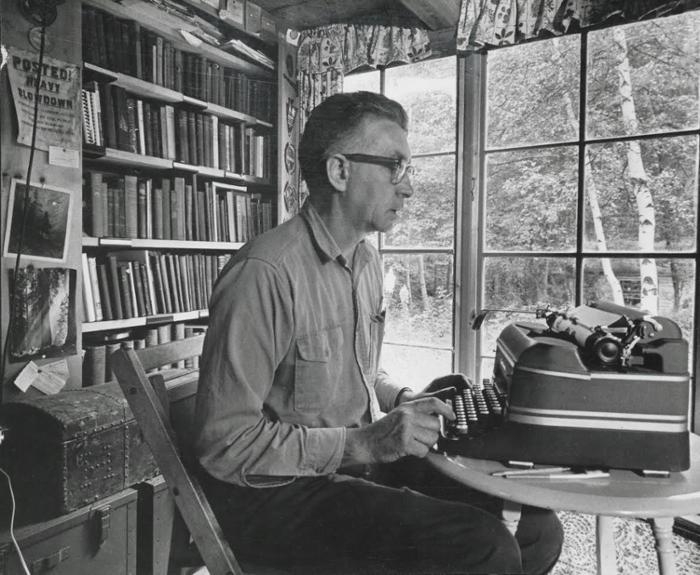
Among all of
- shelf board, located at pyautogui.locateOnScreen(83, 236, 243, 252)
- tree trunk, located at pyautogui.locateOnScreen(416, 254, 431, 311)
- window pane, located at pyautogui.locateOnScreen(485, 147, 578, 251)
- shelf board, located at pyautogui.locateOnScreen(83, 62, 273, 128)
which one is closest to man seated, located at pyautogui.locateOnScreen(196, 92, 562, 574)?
shelf board, located at pyautogui.locateOnScreen(83, 236, 243, 252)

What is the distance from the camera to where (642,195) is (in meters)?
2.57

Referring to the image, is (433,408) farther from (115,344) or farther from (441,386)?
(115,344)

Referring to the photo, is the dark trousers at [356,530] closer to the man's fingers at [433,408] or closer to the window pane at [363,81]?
the man's fingers at [433,408]

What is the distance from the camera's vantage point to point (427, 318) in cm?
315

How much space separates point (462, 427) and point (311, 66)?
8.98 feet

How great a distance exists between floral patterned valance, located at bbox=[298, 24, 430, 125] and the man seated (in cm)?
184

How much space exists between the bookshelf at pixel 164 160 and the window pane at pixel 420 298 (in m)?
0.82

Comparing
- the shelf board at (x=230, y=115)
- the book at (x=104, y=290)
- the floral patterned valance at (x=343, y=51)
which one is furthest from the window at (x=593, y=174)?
the book at (x=104, y=290)

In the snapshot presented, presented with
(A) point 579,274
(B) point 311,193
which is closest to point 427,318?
(A) point 579,274

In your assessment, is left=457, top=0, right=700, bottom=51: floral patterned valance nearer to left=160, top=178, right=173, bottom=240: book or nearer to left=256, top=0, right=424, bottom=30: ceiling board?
left=256, top=0, right=424, bottom=30: ceiling board

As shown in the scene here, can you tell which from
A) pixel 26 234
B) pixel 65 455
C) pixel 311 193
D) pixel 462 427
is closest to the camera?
pixel 462 427

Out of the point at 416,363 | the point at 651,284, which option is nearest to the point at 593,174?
the point at 651,284

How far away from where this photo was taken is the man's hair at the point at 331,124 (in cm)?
134

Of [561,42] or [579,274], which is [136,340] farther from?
[561,42]
